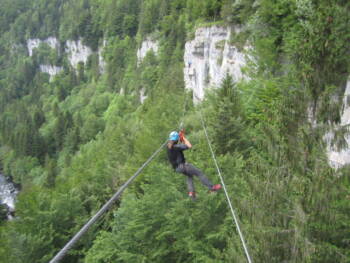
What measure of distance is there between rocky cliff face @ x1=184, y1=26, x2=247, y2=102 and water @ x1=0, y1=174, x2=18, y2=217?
3665 centimetres

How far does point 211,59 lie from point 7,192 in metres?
50.1

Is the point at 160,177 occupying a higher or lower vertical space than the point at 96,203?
higher

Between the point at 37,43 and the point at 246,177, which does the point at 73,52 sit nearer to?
the point at 37,43

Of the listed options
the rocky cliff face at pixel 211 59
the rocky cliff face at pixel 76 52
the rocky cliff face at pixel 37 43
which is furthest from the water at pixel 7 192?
the rocky cliff face at pixel 37 43

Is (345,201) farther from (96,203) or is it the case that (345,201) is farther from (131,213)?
(96,203)

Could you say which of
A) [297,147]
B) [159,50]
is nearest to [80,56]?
[159,50]

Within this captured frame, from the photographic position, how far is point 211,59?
29.8 m

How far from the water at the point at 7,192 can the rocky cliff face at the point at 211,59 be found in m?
36.7

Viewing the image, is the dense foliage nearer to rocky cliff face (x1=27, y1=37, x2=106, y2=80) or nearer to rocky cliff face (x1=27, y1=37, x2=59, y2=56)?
rocky cliff face (x1=27, y1=37, x2=106, y2=80)

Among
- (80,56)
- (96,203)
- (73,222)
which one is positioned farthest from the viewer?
(80,56)

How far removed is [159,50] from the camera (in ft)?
200

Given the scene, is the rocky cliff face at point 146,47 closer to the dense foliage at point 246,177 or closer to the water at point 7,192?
the dense foliage at point 246,177

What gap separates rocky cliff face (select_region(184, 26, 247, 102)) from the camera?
23.7 m

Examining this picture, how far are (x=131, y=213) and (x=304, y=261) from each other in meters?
9.86
